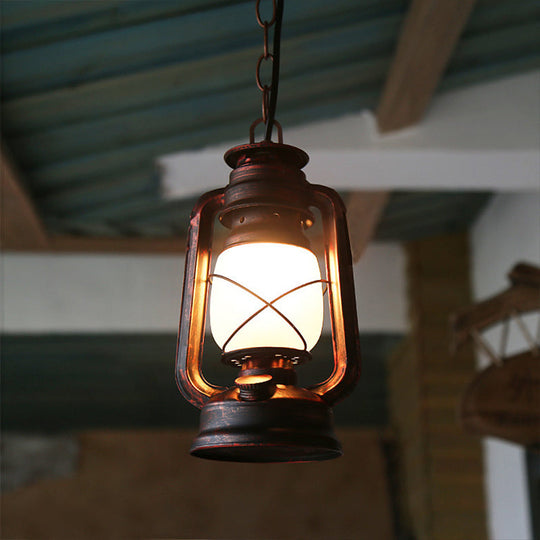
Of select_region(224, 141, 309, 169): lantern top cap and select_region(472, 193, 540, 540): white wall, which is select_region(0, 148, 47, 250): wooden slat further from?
select_region(472, 193, 540, 540): white wall

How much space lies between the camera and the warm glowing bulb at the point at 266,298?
0.96m

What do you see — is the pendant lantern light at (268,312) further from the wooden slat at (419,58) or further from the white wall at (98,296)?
the white wall at (98,296)

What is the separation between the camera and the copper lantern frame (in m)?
0.95

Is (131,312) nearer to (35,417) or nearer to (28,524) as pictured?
(28,524)

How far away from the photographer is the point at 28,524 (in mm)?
5004

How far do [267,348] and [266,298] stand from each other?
0.06 metres

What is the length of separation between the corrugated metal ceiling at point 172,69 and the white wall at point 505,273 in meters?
0.80

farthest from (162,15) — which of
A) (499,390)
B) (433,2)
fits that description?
(499,390)

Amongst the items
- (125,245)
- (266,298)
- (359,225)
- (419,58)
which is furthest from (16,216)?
(266,298)

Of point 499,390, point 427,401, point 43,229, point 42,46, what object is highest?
point 43,229

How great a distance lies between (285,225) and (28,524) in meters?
4.60

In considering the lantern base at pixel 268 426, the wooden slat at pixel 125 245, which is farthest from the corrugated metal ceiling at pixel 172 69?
the lantern base at pixel 268 426

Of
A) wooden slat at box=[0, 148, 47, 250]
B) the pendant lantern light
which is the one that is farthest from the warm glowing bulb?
wooden slat at box=[0, 148, 47, 250]

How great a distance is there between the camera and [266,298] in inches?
37.8
